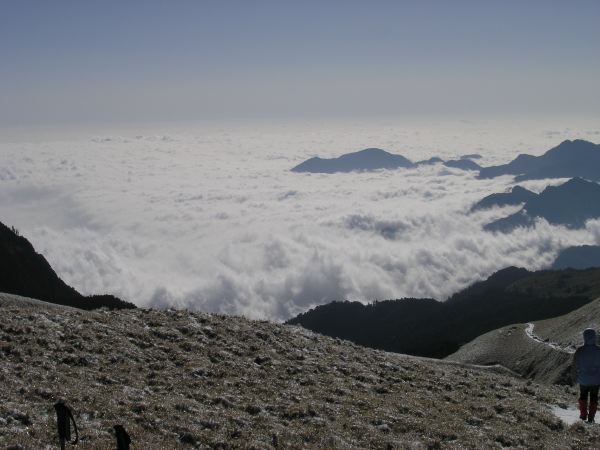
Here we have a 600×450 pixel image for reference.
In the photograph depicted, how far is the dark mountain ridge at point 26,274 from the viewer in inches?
3100

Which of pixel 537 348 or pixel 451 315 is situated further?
pixel 451 315

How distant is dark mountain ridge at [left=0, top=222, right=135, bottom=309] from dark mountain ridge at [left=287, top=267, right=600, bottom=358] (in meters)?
84.5

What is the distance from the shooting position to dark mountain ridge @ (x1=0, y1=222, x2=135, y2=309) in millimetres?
78750

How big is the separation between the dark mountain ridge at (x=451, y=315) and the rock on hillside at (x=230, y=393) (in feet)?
378

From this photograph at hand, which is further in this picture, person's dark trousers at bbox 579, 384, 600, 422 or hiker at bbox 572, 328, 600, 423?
person's dark trousers at bbox 579, 384, 600, 422

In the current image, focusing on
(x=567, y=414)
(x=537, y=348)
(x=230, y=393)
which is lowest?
(x=537, y=348)

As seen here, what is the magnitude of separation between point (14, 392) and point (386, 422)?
12294mm

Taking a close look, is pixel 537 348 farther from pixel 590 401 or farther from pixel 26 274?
pixel 26 274

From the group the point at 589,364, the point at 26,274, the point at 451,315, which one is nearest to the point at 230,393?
the point at 589,364

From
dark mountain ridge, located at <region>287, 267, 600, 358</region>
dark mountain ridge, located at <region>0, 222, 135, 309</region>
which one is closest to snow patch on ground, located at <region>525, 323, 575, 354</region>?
dark mountain ridge, located at <region>0, 222, 135, 309</region>

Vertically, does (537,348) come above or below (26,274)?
below

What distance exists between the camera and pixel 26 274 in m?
85.8

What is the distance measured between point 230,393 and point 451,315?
168m

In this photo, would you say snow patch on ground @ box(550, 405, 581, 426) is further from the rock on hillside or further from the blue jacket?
the blue jacket
